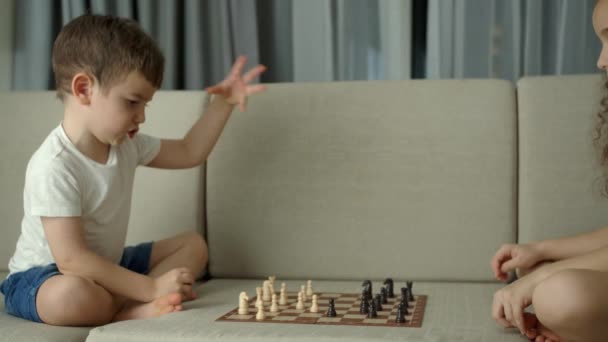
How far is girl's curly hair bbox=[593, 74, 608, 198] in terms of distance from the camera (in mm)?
2016

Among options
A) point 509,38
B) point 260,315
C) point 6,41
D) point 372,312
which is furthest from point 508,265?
point 6,41

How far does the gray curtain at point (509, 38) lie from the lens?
245 centimetres

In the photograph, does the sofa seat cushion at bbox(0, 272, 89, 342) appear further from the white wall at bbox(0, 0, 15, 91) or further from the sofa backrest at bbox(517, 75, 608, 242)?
the white wall at bbox(0, 0, 15, 91)

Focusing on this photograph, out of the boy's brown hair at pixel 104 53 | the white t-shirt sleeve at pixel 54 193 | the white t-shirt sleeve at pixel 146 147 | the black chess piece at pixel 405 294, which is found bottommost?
the black chess piece at pixel 405 294

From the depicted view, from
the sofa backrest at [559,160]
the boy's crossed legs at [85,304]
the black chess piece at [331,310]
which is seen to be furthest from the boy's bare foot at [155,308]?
the sofa backrest at [559,160]

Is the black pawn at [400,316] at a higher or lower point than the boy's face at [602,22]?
lower

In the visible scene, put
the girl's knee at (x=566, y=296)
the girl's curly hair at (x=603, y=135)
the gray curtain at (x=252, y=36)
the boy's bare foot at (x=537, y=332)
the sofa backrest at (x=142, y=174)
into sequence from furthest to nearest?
the gray curtain at (x=252, y=36) → the sofa backrest at (x=142, y=174) → the girl's curly hair at (x=603, y=135) → the boy's bare foot at (x=537, y=332) → the girl's knee at (x=566, y=296)

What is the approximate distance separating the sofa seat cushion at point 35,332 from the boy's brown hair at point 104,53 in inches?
21.5

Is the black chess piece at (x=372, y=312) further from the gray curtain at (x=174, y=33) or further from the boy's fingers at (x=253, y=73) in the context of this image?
the gray curtain at (x=174, y=33)

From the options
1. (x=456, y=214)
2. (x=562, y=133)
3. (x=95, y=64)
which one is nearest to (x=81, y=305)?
(x=95, y=64)

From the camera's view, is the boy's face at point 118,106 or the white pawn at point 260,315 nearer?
the white pawn at point 260,315

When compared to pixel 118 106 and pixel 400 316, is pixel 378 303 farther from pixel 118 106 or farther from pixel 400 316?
pixel 118 106

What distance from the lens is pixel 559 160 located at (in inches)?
81.4

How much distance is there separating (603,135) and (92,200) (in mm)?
1229
